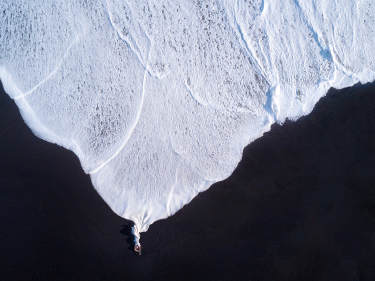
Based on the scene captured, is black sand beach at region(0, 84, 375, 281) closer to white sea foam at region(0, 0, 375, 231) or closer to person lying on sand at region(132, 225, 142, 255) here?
person lying on sand at region(132, 225, 142, 255)

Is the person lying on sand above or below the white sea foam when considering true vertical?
below

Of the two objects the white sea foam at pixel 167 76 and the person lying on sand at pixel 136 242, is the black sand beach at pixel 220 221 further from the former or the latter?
the white sea foam at pixel 167 76

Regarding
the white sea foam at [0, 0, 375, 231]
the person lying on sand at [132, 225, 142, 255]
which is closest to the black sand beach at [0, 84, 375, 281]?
the person lying on sand at [132, 225, 142, 255]

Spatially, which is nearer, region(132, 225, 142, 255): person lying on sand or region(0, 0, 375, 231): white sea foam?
region(132, 225, 142, 255): person lying on sand

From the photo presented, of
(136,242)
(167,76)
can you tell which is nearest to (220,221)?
(136,242)

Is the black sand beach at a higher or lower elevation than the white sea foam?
lower

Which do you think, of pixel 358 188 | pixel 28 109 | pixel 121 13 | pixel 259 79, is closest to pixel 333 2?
pixel 259 79

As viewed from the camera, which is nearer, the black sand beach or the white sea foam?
the black sand beach

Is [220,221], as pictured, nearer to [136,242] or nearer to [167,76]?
[136,242]
